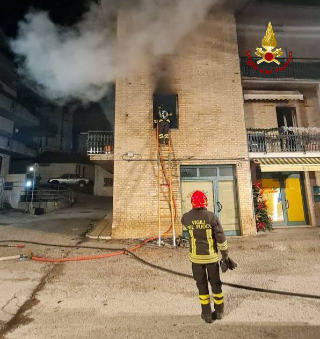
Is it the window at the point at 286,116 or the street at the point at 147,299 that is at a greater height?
the window at the point at 286,116

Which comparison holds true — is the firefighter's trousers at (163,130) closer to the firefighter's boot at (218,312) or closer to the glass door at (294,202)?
the firefighter's boot at (218,312)

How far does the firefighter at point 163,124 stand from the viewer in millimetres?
7457

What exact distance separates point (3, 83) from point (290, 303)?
29.0 metres

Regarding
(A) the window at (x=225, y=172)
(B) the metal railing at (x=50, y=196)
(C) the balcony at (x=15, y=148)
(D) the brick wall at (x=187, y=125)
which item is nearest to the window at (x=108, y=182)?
(B) the metal railing at (x=50, y=196)

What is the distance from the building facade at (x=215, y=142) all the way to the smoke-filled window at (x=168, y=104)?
0.26 m

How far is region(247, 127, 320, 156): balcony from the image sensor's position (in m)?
8.98

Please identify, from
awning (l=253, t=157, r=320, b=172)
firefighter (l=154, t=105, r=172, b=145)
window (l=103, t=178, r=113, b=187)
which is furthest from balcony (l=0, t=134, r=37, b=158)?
awning (l=253, t=157, r=320, b=172)

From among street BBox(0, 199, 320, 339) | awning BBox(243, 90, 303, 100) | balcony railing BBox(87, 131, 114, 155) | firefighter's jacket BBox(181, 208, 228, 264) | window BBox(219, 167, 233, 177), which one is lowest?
street BBox(0, 199, 320, 339)

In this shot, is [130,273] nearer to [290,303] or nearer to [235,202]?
[290,303]

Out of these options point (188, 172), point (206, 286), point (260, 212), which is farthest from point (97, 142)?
point (260, 212)

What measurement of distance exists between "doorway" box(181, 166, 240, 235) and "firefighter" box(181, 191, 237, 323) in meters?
4.87

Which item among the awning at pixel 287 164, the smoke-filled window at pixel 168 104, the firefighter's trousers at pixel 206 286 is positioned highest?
the smoke-filled window at pixel 168 104

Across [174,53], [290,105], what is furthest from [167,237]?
[290,105]

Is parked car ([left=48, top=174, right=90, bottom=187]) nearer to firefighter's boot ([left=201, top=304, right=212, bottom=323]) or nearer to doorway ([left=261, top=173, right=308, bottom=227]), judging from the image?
doorway ([left=261, top=173, right=308, bottom=227])
